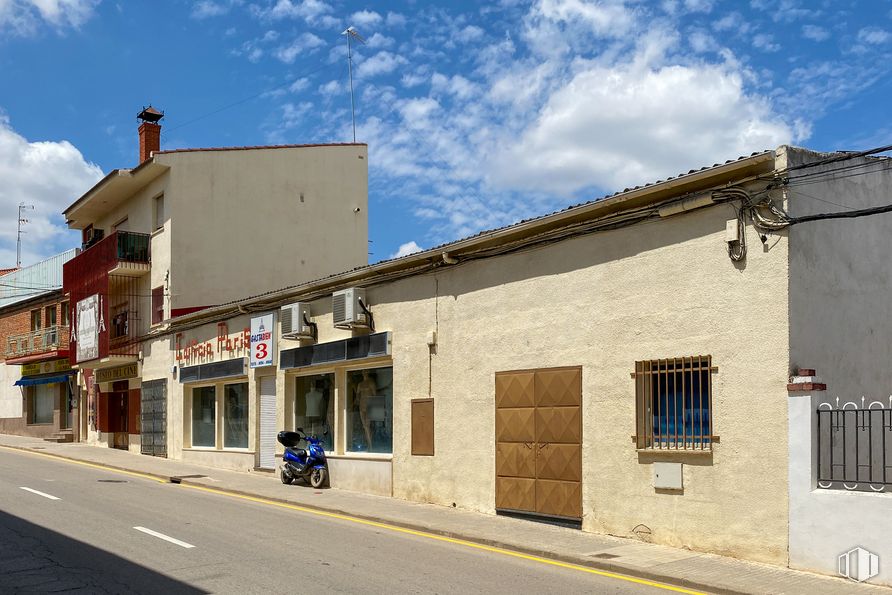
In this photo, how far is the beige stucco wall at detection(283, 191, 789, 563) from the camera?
33.6ft

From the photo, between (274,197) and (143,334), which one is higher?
(274,197)

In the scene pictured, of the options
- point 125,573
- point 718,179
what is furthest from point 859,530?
point 125,573

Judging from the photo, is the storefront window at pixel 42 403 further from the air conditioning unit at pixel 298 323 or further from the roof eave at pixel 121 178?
the air conditioning unit at pixel 298 323

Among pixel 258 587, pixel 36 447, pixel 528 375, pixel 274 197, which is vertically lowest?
pixel 36 447

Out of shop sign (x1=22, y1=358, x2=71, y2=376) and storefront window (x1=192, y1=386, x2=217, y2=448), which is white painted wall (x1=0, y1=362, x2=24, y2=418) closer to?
shop sign (x1=22, y1=358, x2=71, y2=376)

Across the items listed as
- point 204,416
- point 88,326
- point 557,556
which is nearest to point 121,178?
point 88,326

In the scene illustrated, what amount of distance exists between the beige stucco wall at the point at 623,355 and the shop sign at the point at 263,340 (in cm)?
564

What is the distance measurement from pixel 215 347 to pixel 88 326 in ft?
35.4

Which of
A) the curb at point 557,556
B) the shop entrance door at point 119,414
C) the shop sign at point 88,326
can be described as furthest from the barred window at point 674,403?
the shop sign at point 88,326

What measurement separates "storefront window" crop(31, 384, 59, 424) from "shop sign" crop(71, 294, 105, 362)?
576 cm

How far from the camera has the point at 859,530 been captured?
9.12m

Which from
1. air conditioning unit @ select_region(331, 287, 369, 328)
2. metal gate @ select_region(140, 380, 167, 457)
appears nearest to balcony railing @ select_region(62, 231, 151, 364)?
metal gate @ select_region(140, 380, 167, 457)

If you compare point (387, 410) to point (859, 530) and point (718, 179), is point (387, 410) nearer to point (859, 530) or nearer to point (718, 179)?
point (718, 179)

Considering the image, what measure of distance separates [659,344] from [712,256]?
4.70ft
